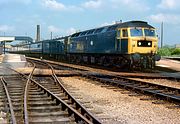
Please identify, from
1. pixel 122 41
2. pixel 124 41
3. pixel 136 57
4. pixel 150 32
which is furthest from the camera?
pixel 150 32

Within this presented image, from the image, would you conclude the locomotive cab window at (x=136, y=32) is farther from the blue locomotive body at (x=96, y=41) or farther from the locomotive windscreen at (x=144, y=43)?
the blue locomotive body at (x=96, y=41)

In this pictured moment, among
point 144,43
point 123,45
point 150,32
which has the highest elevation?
point 150,32

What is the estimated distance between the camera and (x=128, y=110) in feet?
30.8

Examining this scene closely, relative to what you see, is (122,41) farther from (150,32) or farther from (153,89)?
(153,89)

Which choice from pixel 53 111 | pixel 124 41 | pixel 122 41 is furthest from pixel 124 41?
pixel 53 111

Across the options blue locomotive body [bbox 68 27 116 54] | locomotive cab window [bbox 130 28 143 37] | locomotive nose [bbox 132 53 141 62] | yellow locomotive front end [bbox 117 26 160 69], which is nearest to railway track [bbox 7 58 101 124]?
locomotive nose [bbox 132 53 141 62]

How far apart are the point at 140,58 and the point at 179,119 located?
50.3 feet

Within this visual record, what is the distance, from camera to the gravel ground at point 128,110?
316 inches

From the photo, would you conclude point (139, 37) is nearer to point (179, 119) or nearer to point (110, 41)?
point (110, 41)

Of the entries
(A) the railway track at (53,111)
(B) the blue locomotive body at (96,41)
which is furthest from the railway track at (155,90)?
(B) the blue locomotive body at (96,41)

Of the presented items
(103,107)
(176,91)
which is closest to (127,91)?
(176,91)

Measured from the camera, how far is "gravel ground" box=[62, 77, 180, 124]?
8023mm

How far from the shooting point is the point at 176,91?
1260cm

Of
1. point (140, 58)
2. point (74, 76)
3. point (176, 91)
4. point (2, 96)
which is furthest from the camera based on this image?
point (140, 58)
